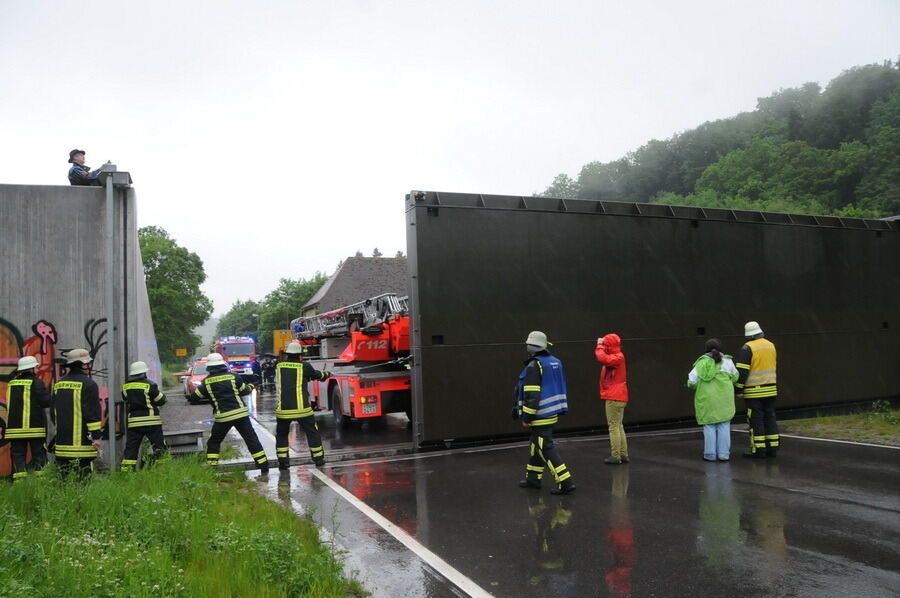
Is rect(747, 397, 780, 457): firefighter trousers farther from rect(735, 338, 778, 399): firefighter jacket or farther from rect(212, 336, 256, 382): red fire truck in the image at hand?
rect(212, 336, 256, 382): red fire truck

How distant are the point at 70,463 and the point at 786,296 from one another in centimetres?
1359

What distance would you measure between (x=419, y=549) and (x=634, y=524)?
205 centimetres

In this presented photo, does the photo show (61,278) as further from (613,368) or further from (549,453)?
(613,368)

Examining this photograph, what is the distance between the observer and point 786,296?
14.0 metres

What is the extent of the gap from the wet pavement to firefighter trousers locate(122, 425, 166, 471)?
1577 mm

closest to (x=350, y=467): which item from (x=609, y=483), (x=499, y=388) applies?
(x=499, y=388)

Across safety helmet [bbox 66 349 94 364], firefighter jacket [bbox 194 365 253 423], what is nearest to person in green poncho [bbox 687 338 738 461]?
firefighter jacket [bbox 194 365 253 423]

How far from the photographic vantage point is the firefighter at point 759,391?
29.4 ft

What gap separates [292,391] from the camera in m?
9.39

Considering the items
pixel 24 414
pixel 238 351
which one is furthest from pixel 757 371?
pixel 238 351

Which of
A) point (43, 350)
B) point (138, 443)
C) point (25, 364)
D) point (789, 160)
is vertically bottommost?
point (138, 443)

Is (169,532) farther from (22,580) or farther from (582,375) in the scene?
(582,375)

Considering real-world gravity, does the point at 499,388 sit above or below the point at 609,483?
above

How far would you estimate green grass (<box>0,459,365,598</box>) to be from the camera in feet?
12.6
